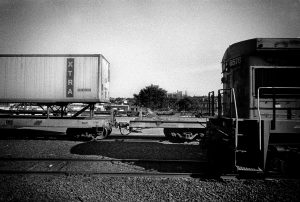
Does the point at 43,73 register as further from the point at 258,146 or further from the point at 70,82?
the point at 258,146

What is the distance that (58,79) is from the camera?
10.5m

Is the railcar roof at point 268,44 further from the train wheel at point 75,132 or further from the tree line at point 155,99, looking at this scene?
the tree line at point 155,99

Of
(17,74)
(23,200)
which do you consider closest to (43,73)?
(17,74)

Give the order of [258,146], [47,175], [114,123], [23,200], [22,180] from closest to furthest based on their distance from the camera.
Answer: [23,200], [258,146], [22,180], [47,175], [114,123]

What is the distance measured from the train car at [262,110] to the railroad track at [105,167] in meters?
1.05

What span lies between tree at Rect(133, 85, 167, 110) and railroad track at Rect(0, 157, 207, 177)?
145 feet

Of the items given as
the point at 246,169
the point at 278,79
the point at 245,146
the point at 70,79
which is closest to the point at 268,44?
the point at 278,79

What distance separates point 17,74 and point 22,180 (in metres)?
8.03

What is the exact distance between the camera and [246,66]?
5.46m

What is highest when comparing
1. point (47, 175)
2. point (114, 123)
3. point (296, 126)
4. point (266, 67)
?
point (266, 67)

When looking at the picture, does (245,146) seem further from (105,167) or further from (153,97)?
(153,97)

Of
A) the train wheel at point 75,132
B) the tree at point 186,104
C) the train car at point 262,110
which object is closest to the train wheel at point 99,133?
the train wheel at point 75,132

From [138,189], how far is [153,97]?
48349 millimetres

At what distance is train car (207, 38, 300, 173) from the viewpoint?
441 centimetres
